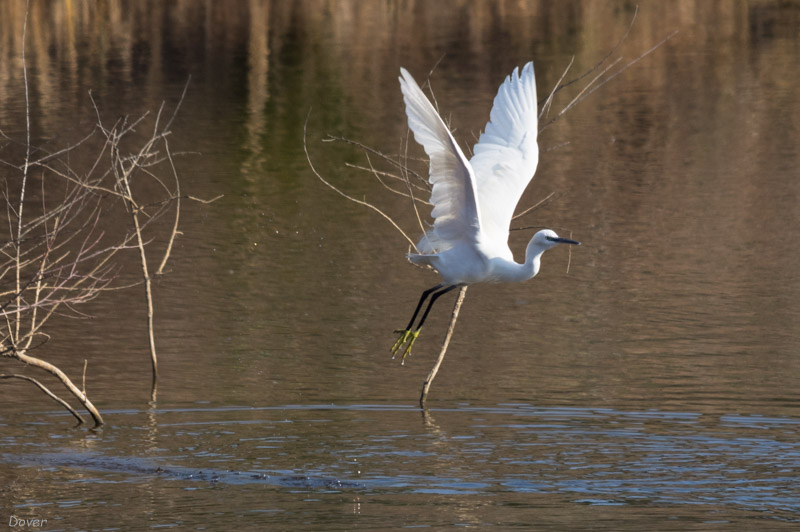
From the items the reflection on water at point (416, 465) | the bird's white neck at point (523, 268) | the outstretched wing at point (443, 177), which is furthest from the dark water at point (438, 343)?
the outstretched wing at point (443, 177)

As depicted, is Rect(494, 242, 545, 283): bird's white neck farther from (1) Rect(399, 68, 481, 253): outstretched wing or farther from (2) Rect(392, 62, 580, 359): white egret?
(1) Rect(399, 68, 481, 253): outstretched wing

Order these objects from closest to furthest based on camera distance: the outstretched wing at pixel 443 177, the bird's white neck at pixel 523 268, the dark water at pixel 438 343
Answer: the outstretched wing at pixel 443 177
the dark water at pixel 438 343
the bird's white neck at pixel 523 268

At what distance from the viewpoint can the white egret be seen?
8.08 m

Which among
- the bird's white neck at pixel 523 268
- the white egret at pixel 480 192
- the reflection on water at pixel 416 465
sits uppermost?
the white egret at pixel 480 192

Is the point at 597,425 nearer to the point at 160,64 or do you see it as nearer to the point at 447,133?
the point at 447,133

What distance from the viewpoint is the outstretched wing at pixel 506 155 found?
370 inches

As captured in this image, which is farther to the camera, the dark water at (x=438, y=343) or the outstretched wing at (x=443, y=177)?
the dark water at (x=438, y=343)

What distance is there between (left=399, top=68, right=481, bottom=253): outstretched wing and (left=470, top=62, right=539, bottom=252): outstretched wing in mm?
335

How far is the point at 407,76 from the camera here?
7.76m

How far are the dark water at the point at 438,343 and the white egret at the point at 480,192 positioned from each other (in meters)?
1.20

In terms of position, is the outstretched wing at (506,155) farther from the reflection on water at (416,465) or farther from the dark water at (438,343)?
the reflection on water at (416,465)

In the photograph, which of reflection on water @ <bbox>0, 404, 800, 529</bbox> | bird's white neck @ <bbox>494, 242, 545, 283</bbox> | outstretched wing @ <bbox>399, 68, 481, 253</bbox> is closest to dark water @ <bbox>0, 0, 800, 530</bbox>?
reflection on water @ <bbox>0, 404, 800, 529</bbox>

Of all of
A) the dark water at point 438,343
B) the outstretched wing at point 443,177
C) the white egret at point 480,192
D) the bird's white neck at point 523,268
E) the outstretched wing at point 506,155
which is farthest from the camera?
the outstretched wing at point 506,155

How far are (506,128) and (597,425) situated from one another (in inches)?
84.6
